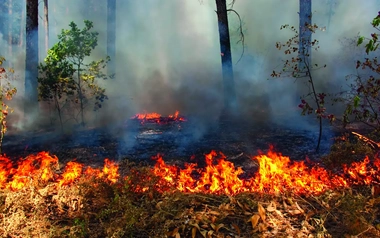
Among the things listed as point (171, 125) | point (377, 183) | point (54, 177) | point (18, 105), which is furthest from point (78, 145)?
point (18, 105)

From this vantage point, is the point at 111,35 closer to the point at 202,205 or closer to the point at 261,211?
the point at 202,205

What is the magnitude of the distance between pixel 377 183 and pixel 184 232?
312cm

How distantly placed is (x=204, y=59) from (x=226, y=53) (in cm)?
915

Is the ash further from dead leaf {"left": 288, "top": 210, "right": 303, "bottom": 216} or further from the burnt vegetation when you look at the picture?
dead leaf {"left": 288, "top": 210, "right": 303, "bottom": 216}

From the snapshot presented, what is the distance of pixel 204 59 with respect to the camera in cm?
2011

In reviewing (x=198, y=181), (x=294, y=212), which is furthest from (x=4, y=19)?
(x=294, y=212)

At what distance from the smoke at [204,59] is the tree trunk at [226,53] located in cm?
69

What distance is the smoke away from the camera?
13.7m

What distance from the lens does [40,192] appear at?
4.52 meters

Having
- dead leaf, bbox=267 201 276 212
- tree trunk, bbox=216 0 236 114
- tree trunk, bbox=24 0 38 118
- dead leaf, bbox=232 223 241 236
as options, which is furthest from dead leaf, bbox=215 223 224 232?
tree trunk, bbox=24 0 38 118

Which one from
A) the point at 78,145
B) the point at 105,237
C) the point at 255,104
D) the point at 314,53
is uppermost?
the point at 314,53

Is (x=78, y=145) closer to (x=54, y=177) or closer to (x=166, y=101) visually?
(x=54, y=177)

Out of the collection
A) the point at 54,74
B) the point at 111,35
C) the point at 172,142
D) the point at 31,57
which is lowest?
the point at 172,142

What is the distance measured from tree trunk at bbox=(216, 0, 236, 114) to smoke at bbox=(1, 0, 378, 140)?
69 centimetres
